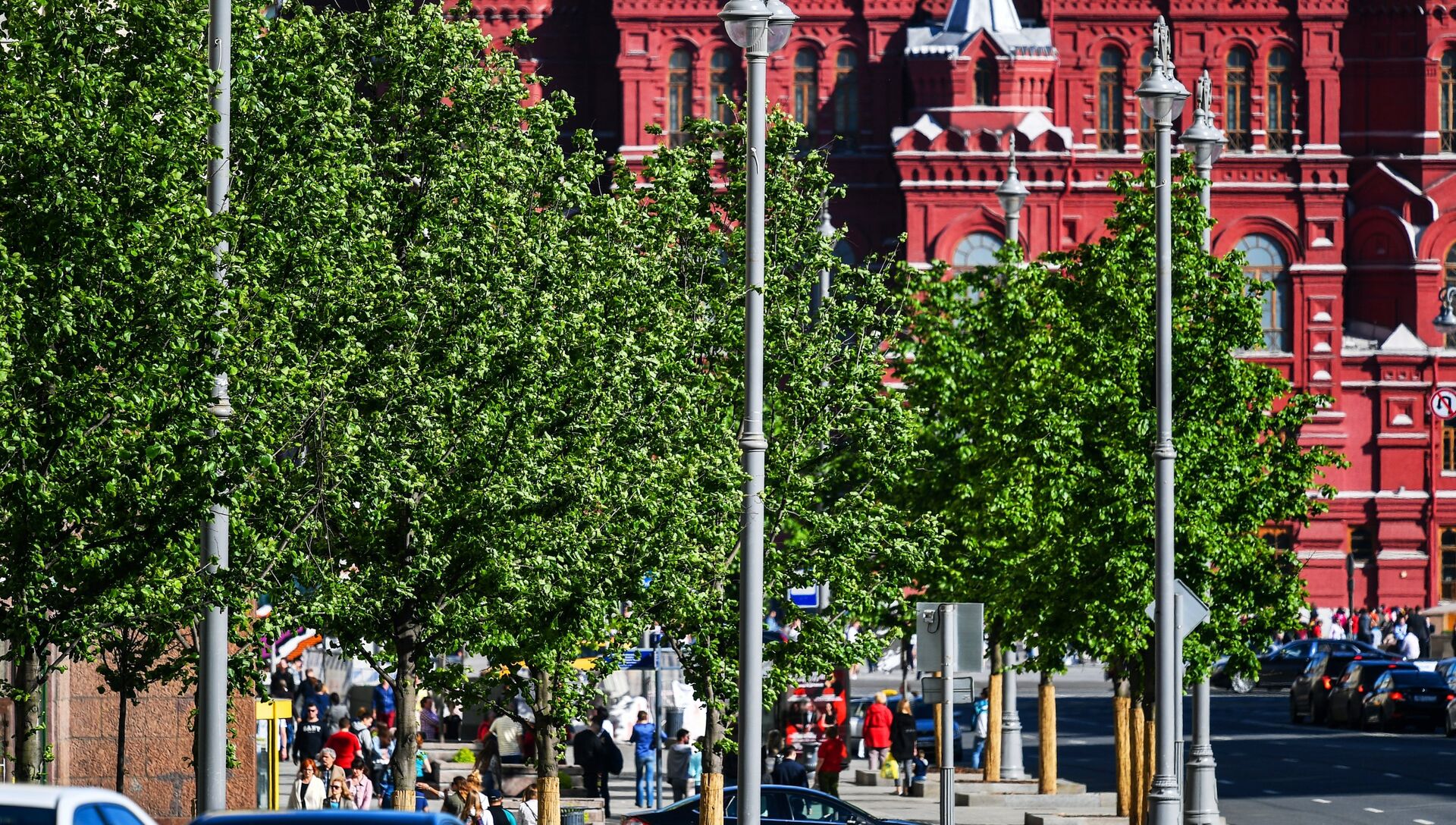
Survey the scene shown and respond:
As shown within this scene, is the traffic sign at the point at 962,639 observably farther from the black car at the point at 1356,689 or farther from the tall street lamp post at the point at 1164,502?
the black car at the point at 1356,689

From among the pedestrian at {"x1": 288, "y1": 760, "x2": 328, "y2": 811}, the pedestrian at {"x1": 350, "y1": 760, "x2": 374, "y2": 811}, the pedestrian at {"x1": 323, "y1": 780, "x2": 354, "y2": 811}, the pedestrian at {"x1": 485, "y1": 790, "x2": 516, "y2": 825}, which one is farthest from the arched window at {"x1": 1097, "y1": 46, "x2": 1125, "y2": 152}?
the pedestrian at {"x1": 485, "y1": 790, "x2": 516, "y2": 825}

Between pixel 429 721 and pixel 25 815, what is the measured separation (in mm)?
33204

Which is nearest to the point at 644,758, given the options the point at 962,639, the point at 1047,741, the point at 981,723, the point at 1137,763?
the point at 1047,741

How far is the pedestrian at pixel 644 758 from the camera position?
37.1m

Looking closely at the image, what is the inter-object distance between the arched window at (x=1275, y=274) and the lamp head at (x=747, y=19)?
67247 millimetres

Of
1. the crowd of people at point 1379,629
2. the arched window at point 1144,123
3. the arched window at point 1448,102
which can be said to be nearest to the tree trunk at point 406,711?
the crowd of people at point 1379,629

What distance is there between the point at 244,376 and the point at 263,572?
2050 millimetres

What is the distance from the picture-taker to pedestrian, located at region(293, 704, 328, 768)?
3803 centimetres

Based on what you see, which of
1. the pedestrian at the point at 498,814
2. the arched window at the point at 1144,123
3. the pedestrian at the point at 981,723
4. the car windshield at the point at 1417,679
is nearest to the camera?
the pedestrian at the point at 498,814

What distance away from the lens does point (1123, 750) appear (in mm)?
32375

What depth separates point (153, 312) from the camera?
1714cm

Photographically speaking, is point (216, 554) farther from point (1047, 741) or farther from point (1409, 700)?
point (1409, 700)

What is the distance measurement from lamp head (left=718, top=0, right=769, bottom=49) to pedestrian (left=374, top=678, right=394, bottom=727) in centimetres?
2434

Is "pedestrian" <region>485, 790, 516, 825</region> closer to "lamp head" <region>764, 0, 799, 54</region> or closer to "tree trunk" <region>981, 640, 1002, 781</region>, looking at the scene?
"lamp head" <region>764, 0, 799, 54</region>
